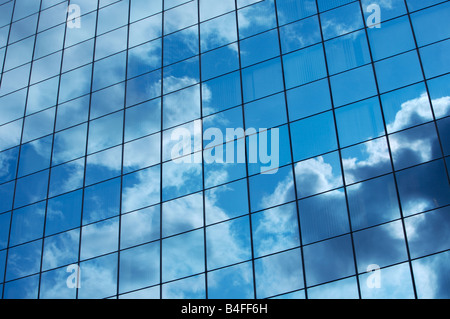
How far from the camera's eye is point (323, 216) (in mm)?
33031

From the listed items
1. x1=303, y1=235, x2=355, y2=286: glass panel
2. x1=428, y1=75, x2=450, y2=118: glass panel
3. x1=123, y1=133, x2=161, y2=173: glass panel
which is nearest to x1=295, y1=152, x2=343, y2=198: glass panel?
x1=303, y1=235, x2=355, y2=286: glass panel

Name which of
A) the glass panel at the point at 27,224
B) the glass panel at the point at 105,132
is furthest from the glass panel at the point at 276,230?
the glass panel at the point at 27,224

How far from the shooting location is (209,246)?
35.3 meters

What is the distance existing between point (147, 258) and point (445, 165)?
1802cm

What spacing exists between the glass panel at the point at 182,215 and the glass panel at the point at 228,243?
125 centimetres

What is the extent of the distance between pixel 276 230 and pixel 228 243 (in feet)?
9.74

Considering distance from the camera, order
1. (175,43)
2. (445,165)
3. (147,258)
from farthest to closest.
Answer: (175,43)
(147,258)
(445,165)

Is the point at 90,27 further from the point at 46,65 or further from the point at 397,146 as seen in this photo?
the point at 397,146

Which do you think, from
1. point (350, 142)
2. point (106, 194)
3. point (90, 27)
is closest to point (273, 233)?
point (350, 142)

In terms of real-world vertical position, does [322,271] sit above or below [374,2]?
below

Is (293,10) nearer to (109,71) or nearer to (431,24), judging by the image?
(431,24)

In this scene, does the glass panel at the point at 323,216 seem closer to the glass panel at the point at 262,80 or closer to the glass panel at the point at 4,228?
the glass panel at the point at 262,80

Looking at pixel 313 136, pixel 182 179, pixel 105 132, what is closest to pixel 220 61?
pixel 182 179

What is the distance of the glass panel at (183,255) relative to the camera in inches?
1389
